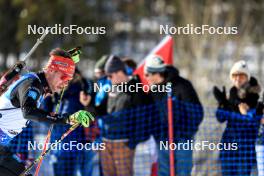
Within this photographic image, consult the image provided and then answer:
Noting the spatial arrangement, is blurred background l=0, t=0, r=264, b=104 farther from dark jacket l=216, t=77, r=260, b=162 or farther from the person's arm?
the person's arm

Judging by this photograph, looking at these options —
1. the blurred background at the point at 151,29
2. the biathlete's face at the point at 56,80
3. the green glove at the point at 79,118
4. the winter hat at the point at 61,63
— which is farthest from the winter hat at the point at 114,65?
the blurred background at the point at 151,29

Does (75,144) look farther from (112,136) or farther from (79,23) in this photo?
(79,23)

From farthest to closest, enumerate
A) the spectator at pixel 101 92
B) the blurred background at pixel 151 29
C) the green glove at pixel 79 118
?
the blurred background at pixel 151 29 → the spectator at pixel 101 92 → the green glove at pixel 79 118

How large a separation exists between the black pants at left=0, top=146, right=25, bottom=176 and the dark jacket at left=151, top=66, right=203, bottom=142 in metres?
2.29

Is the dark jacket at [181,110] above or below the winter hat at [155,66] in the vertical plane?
below

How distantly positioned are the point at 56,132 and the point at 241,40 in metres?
9.12

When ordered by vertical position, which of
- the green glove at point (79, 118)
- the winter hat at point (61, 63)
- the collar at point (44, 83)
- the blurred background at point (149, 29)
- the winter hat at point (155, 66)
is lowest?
the green glove at point (79, 118)

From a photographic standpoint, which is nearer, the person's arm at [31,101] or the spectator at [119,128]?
the person's arm at [31,101]

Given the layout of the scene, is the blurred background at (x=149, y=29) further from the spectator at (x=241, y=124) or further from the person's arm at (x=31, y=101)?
the person's arm at (x=31, y=101)

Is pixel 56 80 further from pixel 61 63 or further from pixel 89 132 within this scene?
pixel 89 132

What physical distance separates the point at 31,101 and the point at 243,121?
277 centimetres

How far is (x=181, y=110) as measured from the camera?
618 cm

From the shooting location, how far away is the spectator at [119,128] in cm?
626

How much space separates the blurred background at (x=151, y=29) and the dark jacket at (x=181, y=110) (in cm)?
717
